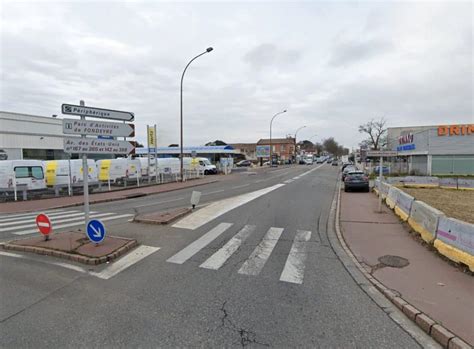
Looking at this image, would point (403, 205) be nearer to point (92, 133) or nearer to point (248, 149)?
point (92, 133)

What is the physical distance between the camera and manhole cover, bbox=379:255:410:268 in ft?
18.9

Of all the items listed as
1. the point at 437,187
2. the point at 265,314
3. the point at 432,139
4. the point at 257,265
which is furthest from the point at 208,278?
the point at 432,139

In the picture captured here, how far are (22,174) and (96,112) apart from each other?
44.7 ft

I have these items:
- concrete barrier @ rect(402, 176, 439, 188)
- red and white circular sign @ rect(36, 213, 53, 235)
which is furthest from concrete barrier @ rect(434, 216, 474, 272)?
concrete barrier @ rect(402, 176, 439, 188)

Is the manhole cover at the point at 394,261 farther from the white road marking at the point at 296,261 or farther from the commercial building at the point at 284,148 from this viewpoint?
the commercial building at the point at 284,148

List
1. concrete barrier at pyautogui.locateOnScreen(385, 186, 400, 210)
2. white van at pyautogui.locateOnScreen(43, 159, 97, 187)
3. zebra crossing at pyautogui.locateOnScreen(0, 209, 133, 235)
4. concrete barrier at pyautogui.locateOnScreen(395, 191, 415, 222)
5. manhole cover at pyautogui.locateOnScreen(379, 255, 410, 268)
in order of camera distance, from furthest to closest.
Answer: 1. white van at pyautogui.locateOnScreen(43, 159, 97, 187)
2. concrete barrier at pyautogui.locateOnScreen(385, 186, 400, 210)
3. concrete barrier at pyautogui.locateOnScreen(395, 191, 415, 222)
4. zebra crossing at pyautogui.locateOnScreen(0, 209, 133, 235)
5. manhole cover at pyautogui.locateOnScreen(379, 255, 410, 268)

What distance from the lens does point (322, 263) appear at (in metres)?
6.06

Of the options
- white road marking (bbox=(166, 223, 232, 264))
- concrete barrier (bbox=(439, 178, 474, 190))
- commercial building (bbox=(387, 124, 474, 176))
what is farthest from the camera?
commercial building (bbox=(387, 124, 474, 176))

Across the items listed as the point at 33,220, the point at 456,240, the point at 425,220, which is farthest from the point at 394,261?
the point at 33,220

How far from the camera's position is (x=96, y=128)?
6805 millimetres

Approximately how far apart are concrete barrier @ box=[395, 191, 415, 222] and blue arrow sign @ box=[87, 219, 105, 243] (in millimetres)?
9170

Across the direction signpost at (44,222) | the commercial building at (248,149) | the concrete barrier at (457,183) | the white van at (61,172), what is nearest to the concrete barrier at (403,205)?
the direction signpost at (44,222)

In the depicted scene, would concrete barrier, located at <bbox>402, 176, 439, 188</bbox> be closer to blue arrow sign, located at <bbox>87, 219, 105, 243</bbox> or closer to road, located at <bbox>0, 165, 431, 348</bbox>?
road, located at <bbox>0, 165, 431, 348</bbox>

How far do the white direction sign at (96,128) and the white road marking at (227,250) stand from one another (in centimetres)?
388
